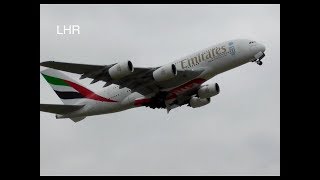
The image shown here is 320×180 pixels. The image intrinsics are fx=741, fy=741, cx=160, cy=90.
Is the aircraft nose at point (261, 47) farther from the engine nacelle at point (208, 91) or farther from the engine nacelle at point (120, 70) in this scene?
the engine nacelle at point (120, 70)

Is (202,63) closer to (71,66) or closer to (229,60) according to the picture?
(229,60)

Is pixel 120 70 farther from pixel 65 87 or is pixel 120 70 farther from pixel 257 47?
pixel 65 87

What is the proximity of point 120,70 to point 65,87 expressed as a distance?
412 inches

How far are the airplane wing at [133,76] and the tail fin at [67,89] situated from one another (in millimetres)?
3821

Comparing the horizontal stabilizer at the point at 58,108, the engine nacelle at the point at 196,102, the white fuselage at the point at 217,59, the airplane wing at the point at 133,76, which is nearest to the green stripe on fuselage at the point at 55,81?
the horizontal stabilizer at the point at 58,108

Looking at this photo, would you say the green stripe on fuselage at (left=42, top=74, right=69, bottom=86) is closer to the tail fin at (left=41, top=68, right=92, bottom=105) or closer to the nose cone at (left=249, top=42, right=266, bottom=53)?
the tail fin at (left=41, top=68, right=92, bottom=105)

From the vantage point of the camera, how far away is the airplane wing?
46.1m

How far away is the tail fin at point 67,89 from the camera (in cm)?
5381

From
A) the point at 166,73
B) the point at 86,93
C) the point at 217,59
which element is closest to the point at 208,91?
the point at 217,59

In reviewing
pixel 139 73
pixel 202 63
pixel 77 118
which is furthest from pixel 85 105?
pixel 202 63

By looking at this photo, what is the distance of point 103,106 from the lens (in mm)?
51750

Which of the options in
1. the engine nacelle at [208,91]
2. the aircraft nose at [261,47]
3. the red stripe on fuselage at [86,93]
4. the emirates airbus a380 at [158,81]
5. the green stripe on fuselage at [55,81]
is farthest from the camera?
the green stripe on fuselage at [55,81]

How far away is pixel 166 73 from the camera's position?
156 feet

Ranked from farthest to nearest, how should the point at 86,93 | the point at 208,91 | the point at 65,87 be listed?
the point at 65,87
the point at 86,93
the point at 208,91
